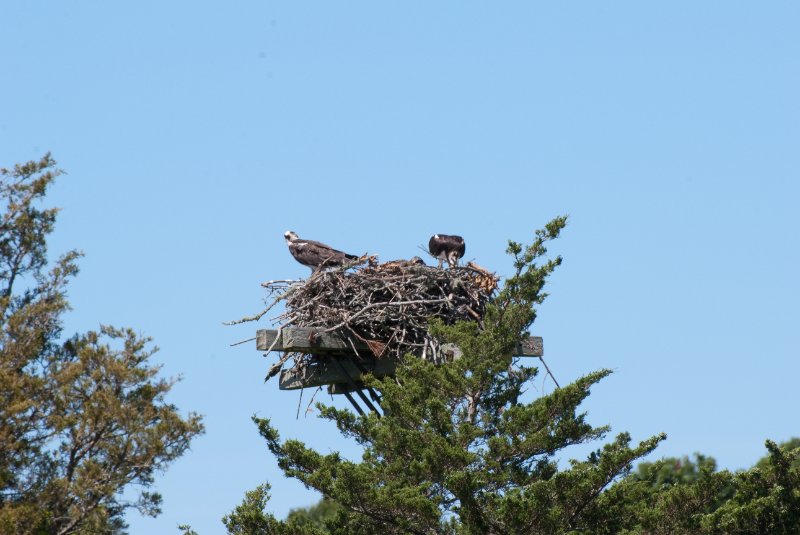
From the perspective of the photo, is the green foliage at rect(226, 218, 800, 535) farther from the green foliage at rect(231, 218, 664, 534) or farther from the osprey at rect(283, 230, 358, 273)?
the osprey at rect(283, 230, 358, 273)

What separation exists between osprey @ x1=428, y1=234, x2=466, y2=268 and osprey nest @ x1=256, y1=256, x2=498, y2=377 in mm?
1303

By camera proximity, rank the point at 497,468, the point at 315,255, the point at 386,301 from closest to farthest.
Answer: the point at 497,468 → the point at 386,301 → the point at 315,255

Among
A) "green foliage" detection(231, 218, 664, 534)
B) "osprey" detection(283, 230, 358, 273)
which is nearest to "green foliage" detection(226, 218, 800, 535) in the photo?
"green foliage" detection(231, 218, 664, 534)

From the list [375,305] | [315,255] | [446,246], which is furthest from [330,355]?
[446,246]

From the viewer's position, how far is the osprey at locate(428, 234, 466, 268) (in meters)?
18.1

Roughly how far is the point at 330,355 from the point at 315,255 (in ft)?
6.20

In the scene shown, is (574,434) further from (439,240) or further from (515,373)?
(439,240)

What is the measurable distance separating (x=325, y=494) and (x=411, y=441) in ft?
3.18

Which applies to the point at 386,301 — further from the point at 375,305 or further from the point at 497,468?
the point at 497,468

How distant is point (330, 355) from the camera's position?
1565cm

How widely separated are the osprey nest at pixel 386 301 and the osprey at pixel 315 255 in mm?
289

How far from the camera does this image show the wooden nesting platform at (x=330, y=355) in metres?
14.9

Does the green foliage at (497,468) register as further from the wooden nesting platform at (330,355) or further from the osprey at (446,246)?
the osprey at (446,246)

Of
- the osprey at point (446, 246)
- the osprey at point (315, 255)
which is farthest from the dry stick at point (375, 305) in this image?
the osprey at point (446, 246)
